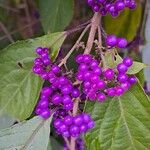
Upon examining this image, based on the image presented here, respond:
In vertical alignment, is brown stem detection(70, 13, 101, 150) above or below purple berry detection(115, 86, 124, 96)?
above

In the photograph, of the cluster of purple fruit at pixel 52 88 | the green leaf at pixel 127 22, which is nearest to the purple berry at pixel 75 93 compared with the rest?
the cluster of purple fruit at pixel 52 88

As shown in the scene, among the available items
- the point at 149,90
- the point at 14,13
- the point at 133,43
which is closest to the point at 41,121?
the point at 149,90

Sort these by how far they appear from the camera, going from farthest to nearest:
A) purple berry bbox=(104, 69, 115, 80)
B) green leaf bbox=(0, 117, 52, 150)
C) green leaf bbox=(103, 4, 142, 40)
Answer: green leaf bbox=(103, 4, 142, 40)
green leaf bbox=(0, 117, 52, 150)
purple berry bbox=(104, 69, 115, 80)

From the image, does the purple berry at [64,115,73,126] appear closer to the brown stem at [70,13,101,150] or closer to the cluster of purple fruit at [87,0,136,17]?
the brown stem at [70,13,101,150]

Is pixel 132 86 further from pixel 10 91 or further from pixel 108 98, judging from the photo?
pixel 10 91

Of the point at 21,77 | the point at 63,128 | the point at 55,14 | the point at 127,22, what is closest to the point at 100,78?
the point at 63,128

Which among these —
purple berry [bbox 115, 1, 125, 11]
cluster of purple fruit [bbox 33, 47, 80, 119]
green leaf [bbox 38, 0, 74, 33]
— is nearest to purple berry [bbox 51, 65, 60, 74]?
cluster of purple fruit [bbox 33, 47, 80, 119]

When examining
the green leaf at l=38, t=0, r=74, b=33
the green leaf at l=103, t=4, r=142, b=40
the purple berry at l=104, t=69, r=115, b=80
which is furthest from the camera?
the green leaf at l=103, t=4, r=142, b=40
